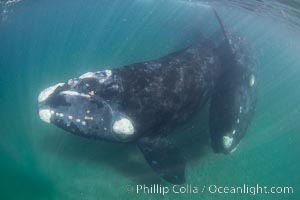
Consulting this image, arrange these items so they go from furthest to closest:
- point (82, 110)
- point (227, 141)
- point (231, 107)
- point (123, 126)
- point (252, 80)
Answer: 1. point (252, 80)
2. point (231, 107)
3. point (227, 141)
4. point (123, 126)
5. point (82, 110)

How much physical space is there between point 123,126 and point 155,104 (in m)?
1.48

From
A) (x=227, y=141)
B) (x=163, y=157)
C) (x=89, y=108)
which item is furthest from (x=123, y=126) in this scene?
(x=227, y=141)

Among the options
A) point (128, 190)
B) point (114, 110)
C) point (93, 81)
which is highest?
point (93, 81)

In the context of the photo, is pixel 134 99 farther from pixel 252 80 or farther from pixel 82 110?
pixel 252 80

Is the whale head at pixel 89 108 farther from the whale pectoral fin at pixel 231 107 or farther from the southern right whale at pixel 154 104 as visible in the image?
the whale pectoral fin at pixel 231 107

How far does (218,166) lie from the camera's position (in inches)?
557

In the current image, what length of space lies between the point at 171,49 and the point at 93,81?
33.7ft

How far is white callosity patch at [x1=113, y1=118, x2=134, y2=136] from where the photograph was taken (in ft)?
32.8

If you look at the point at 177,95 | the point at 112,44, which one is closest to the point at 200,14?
the point at 112,44

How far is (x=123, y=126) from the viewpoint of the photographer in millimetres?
9984

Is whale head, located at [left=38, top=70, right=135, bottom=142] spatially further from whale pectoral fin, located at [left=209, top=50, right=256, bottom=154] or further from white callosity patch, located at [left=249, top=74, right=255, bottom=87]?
white callosity patch, located at [left=249, top=74, right=255, bottom=87]

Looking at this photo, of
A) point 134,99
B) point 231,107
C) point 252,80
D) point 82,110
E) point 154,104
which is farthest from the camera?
point 252,80

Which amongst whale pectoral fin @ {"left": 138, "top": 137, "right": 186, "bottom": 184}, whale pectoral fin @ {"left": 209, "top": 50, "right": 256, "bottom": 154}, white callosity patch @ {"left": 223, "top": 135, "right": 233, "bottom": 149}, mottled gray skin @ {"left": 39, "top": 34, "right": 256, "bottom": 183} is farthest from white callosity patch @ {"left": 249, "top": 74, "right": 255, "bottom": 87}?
whale pectoral fin @ {"left": 138, "top": 137, "right": 186, "bottom": 184}

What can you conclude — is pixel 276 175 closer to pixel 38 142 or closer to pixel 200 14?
pixel 38 142
